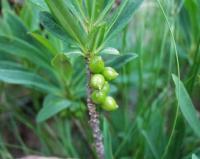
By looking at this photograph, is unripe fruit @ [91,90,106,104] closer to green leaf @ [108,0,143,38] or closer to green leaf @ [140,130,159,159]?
green leaf @ [108,0,143,38]

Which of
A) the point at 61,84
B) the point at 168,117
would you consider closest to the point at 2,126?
the point at 61,84

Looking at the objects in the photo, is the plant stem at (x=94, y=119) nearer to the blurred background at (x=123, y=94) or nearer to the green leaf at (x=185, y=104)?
the blurred background at (x=123, y=94)

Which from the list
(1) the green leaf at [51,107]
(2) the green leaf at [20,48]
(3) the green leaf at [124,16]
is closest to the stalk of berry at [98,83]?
(3) the green leaf at [124,16]

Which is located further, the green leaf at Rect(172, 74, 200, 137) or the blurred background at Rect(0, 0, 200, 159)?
the blurred background at Rect(0, 0, 200, 159)

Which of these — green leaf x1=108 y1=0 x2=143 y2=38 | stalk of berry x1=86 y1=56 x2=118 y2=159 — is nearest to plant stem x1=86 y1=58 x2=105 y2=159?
stalk of berry x1=86 y1=56 x2=118 y2=159

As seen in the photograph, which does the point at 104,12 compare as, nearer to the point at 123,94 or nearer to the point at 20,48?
the point at 20,48

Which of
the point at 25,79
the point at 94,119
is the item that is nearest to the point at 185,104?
the point at 94,119
